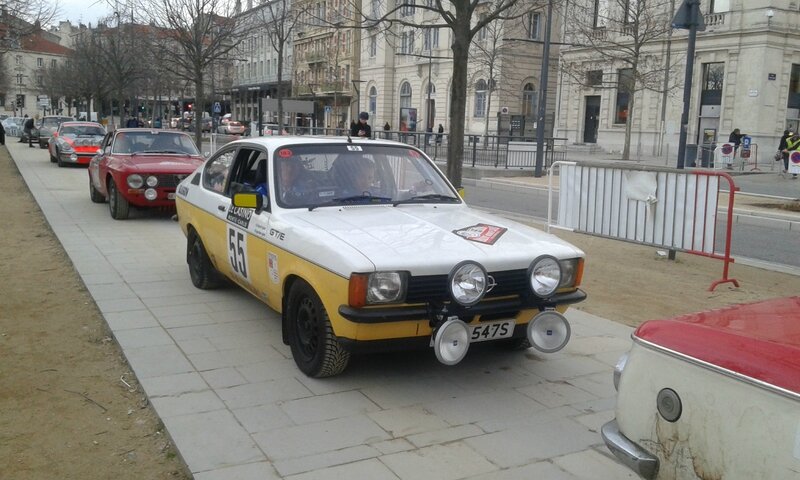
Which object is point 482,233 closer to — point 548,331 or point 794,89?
point 548,331

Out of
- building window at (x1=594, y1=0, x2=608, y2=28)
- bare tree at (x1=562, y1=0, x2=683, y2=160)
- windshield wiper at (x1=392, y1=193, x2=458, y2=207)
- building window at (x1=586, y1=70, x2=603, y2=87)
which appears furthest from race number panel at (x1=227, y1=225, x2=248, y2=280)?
building window at (x1=586, y1=70, x2=603, y2=87)

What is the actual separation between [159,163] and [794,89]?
35955mm

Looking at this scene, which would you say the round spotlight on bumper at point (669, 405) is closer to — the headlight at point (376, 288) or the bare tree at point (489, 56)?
the headlight at point (376, 288)

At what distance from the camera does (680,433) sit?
2557 mm

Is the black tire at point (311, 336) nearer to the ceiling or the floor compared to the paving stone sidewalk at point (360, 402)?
nearer to the ceiling

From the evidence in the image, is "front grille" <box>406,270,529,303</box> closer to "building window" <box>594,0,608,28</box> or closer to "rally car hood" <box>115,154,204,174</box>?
"rally car hood" <box>115,154,204,174</box>

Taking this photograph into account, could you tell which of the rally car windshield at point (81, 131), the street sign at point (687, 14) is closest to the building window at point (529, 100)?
the rally car windshield at point (81, 131)

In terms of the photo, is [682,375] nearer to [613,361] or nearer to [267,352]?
[613,361]

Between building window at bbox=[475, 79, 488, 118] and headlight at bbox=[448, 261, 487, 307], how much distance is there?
174ft

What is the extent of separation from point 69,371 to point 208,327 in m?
1.27

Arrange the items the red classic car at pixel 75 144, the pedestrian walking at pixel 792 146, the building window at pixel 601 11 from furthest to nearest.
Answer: the building window at pixel 601 11, the pedestrian walking at pixel 792 146, the red classic car at pixel 75 144

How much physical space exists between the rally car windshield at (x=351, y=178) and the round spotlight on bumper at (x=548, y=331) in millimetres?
1556

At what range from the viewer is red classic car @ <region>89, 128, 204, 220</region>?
38.8 ft

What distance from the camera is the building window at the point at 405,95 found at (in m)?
66.4
